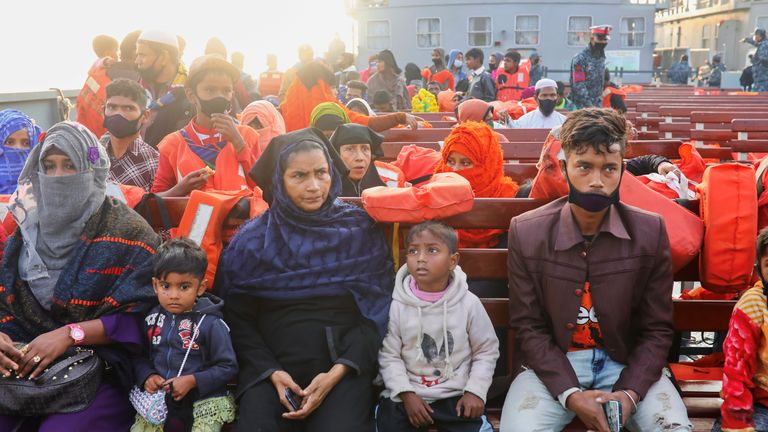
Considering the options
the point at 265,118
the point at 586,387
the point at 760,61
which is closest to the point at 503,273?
the point at 586,387

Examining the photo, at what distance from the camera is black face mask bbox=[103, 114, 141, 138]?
4223 mm

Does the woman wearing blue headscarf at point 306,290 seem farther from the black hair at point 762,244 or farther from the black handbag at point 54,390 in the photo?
the black hair at point 762,244

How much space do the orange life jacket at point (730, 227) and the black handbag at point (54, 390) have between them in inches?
98.6

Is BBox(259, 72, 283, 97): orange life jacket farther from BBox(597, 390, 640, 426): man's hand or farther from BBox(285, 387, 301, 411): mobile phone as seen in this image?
BBox(597, 390, 640, 426): man's hand

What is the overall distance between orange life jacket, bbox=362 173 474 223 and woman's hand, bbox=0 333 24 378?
4.87ft

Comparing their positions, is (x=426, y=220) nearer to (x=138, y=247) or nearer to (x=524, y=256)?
(x=524, y=256)

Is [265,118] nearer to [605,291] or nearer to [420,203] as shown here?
[420,203]

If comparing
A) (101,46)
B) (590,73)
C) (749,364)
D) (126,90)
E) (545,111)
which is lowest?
(749,364)

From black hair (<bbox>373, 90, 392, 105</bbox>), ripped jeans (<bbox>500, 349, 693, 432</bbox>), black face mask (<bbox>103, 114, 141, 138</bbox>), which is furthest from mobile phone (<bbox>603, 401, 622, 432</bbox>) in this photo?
black hair (<bbox>373, 90, 392, 105</bbox>)

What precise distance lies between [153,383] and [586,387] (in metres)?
1.71

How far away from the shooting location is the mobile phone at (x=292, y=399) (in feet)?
9.34

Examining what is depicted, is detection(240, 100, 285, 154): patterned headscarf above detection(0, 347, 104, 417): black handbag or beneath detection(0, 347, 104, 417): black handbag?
above

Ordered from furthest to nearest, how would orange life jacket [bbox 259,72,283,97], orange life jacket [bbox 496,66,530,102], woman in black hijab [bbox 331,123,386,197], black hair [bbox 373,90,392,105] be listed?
orange life jacket [bbox 259,72,283,97] → orange life jacket [bbox 496,66,530,102] → black hair [bbox 373,90,392,105] → woman in black hijab [bbox 331,123,386,197]

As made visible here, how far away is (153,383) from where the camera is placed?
9.53 ft
